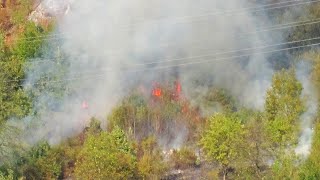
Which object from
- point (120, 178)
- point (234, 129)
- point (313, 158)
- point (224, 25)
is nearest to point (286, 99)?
point (234, 129)

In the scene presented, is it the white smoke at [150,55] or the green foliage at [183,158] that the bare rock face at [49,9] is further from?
the green foliage at [183,158]

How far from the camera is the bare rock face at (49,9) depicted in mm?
42825

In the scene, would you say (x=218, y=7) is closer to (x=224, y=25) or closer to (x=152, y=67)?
(x=224, y=25)

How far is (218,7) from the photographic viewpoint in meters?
36.8

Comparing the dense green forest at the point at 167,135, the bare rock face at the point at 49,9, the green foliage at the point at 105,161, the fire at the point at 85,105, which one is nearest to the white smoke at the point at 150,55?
the fire at the point at 85,105

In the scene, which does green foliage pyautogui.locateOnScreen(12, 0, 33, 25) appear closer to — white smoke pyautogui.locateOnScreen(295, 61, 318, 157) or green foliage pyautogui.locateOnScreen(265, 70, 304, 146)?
white smoke pyautogui.locateOnScreen(295, 61, 318, 157)

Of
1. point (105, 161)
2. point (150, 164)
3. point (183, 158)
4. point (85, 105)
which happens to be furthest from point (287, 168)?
point (85, 105)

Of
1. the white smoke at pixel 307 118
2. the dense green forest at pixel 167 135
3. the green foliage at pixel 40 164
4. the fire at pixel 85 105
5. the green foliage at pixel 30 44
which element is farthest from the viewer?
the green foliage at pixel 30 44

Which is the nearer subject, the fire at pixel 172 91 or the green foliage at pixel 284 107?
the green foliage at pixel 284 107

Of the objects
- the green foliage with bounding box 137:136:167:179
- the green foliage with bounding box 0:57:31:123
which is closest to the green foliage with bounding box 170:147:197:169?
the green foliage with bounding box 137:136:167:179

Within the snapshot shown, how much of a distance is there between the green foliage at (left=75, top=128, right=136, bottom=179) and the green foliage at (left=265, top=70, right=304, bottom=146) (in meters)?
6.25

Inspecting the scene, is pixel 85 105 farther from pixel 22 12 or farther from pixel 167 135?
pixel 22 12

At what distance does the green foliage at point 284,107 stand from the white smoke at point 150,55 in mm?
7358

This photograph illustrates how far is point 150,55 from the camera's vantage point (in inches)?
1438
